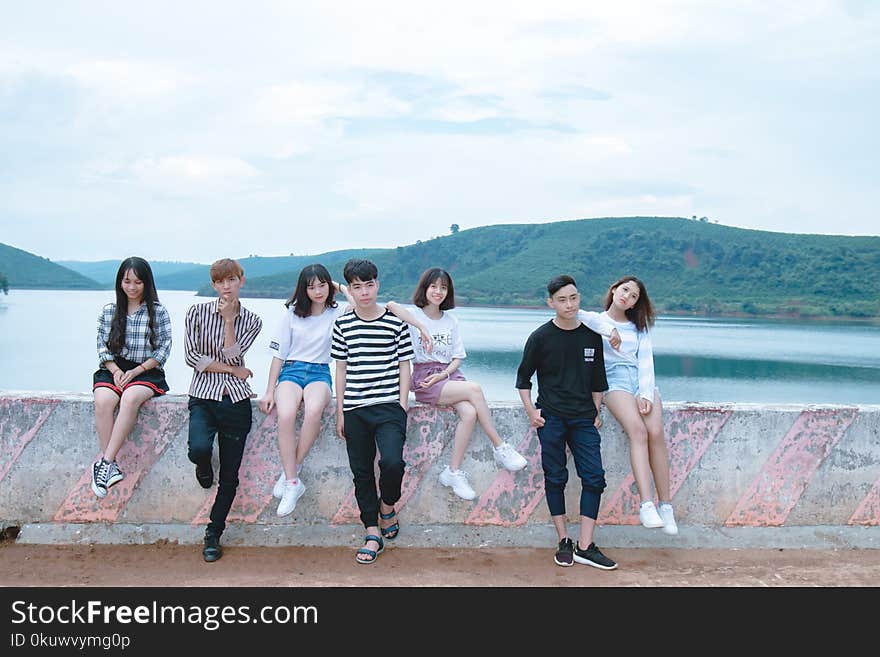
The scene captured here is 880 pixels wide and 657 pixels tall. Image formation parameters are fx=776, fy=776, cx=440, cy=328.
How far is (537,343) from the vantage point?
3762 mm

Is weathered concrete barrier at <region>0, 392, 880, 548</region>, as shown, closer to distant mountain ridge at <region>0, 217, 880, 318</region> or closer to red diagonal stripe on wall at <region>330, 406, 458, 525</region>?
red diagonal stripe on wall at <region>330, 406, 458, 525</region>

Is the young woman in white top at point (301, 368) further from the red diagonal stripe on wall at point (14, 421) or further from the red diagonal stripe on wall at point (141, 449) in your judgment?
the red diagonal stripe on wall at point (14, 421)

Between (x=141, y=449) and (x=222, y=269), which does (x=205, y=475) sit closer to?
(x=141, y=449)

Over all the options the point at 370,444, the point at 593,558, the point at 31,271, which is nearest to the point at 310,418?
the point at 370,444

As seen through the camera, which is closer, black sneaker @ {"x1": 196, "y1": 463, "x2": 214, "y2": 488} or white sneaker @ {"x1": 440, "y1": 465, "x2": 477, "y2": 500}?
black sneaker @ {"x1": 196, "y1": 463, "x2": 214, "y2": 488}

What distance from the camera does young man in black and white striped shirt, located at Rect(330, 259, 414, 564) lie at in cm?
358

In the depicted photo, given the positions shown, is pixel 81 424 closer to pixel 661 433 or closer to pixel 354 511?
pixel 354 511

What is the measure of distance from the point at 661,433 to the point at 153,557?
244cm

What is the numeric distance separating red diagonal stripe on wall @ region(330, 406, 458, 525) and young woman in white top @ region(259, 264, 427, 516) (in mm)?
412

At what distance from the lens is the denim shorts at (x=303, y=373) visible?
3881 mm

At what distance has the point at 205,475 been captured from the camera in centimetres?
365

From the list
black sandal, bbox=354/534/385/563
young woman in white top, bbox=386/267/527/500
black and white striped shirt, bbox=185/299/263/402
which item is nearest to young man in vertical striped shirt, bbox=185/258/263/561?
black and white striped shirt, bbox=185/299/263/402

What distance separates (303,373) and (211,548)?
93 cm
